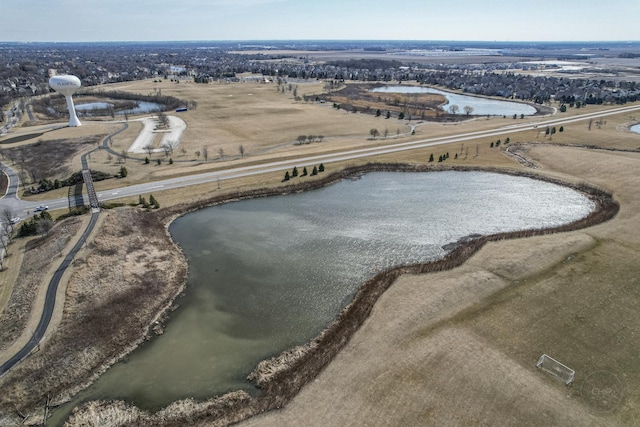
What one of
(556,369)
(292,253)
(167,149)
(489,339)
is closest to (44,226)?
(292,253)

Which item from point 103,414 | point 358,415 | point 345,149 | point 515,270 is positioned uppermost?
point 345,149

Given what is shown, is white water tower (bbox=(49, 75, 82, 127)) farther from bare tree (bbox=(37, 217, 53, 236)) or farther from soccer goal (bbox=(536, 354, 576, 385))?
soccer goal (bbox=(536, 354, 576, 385))

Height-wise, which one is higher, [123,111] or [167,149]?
[123,111]

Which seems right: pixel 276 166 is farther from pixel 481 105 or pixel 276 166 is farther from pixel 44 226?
pixel 481 105

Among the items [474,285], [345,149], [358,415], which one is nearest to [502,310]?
[474,285]

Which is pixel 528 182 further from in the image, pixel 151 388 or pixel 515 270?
pixel 151 388

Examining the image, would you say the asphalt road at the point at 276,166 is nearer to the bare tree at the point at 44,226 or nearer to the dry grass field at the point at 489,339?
the dry grass field at the point at 489,339
